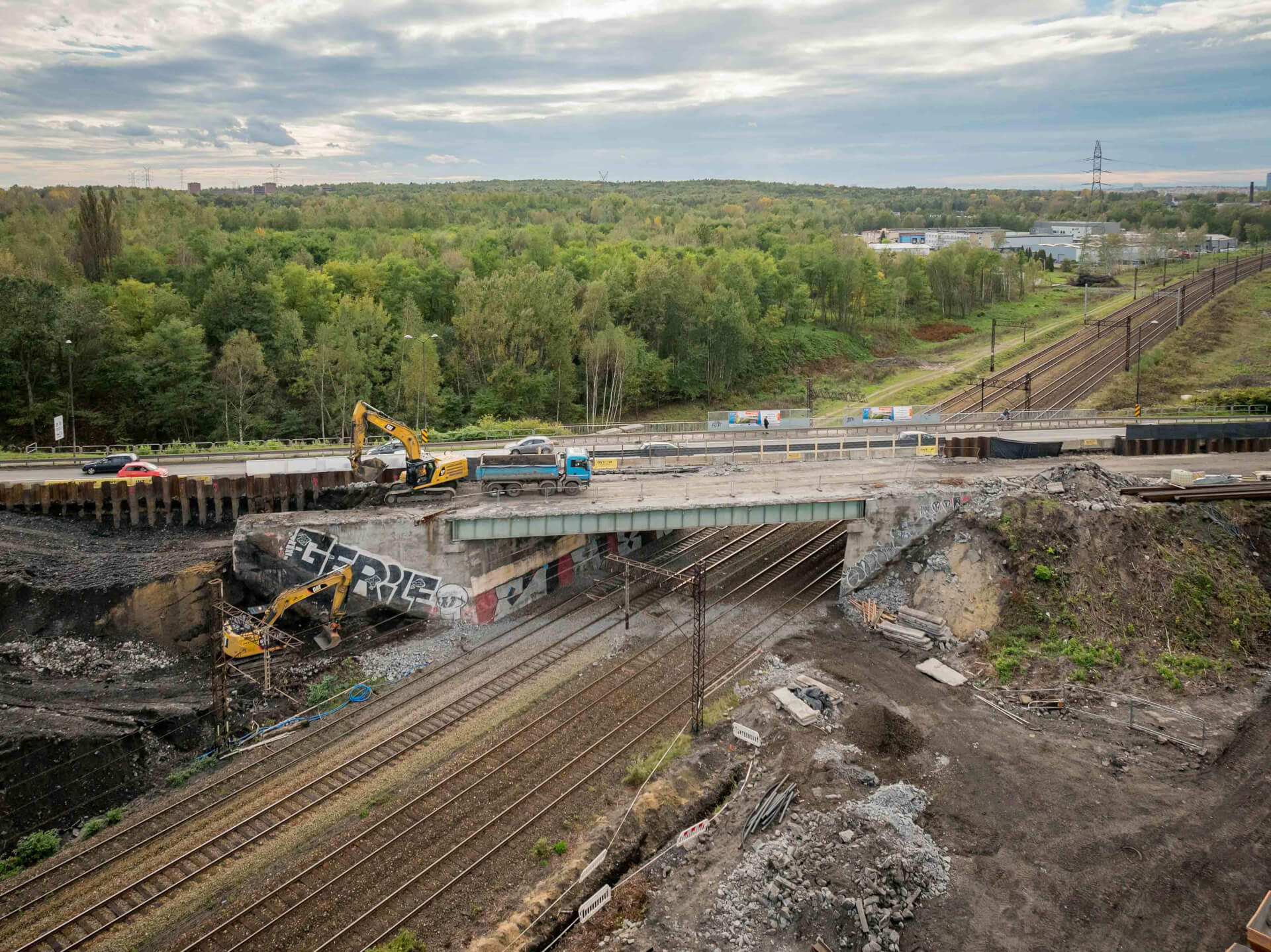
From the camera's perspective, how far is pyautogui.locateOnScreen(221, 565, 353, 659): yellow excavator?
35000 mm

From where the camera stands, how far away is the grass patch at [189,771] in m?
28.4

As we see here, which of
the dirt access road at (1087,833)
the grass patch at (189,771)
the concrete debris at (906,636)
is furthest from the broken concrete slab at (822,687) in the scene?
the grass patch at (189,771)

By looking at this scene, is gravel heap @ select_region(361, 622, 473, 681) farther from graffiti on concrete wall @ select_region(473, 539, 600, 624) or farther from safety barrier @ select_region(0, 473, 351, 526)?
safety barrier @ select_region(0, 473, 351, 526)

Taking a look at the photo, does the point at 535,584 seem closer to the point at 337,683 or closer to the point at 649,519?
the point at 649,519

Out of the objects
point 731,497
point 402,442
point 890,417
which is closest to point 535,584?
point 402,442

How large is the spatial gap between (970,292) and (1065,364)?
38839 millimetres

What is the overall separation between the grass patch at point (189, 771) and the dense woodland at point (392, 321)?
1532 inches

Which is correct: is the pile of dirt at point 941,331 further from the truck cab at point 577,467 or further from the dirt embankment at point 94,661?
the dirt embankment at point 94,661

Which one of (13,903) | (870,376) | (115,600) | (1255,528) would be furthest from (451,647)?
(870,376)

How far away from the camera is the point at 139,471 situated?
43312 millimetres

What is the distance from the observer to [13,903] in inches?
911

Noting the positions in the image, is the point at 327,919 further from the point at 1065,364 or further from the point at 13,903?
the point at 1065,364

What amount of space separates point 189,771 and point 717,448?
35.5 metres

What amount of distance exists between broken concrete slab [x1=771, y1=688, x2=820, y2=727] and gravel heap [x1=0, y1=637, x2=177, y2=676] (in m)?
23.6
